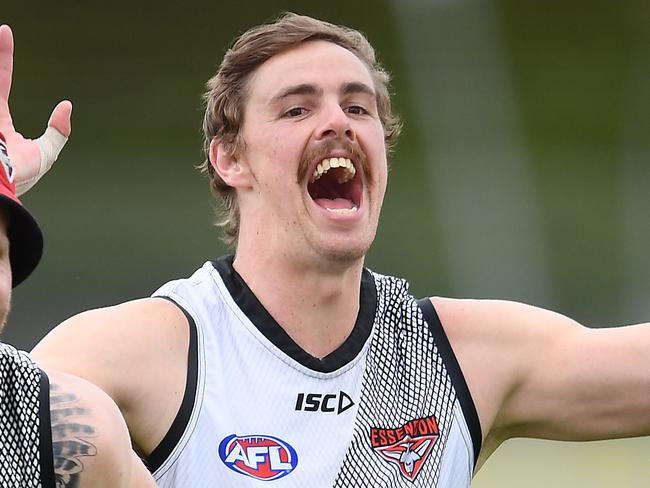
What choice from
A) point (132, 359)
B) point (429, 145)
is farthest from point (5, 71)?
point (429, 145)

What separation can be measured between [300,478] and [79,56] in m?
5.54

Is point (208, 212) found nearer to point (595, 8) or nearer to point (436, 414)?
point (595, 8)

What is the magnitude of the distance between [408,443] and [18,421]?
135cm

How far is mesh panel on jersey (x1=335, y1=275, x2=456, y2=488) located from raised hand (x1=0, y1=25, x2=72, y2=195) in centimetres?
109

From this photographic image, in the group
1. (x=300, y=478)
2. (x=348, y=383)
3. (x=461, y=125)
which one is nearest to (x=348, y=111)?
(x=348, y=383)

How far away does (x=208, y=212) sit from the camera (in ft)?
26.8

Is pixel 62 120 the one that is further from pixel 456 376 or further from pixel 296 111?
pixel 456 376

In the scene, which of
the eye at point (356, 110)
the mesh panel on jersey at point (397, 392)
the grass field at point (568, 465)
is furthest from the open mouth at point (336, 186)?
the grass field at point (568, 465)

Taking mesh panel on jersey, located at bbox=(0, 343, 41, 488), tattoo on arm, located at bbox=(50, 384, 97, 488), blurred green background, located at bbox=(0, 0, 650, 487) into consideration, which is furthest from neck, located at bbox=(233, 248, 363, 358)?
blurred green background, located at bbox=(0, 0, 650, 487)

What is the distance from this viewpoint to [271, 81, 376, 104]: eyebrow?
3.43m

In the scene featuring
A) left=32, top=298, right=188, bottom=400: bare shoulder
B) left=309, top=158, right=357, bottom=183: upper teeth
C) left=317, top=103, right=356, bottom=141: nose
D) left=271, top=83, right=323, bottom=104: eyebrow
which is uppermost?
left=271, top=83, right=323, bottom=104: eyebrow

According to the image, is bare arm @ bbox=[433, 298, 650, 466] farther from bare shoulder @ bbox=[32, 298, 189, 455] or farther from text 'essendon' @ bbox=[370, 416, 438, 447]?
bare shoulder @ bbox=[32, 298, 189, 455]

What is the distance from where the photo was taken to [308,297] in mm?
3338

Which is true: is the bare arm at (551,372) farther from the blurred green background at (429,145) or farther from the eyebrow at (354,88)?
the blurred green background at (429,145)
